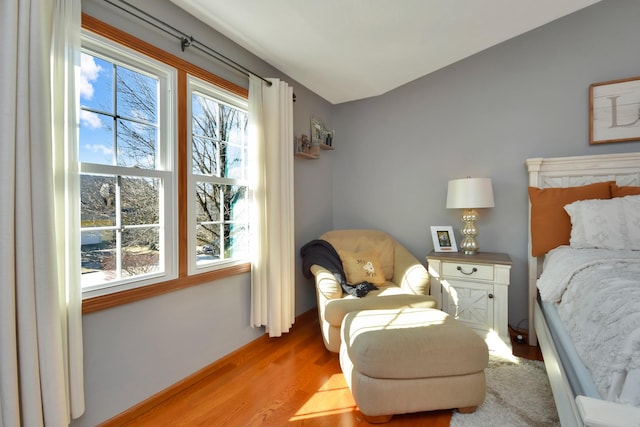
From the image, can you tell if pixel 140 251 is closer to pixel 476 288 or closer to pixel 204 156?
pixel 204 156

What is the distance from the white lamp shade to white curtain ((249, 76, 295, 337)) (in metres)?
1.45

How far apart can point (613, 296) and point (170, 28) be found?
8.24 ft

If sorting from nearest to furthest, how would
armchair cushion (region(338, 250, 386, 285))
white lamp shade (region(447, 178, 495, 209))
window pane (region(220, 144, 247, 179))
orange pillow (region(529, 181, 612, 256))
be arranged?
orange pillow (region(529, 181, 612, 256)) → window pane (region(220, 144, 247, 179)) → white lamp shade (region(447, 178, 495, 209)) → armchair cushion (region(338, 250, 386, 285))

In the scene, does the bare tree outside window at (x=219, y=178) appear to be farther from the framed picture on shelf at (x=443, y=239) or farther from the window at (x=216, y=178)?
the framed picture on shelf at (x=443, y=239)

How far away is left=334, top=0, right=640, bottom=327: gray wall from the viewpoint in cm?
240

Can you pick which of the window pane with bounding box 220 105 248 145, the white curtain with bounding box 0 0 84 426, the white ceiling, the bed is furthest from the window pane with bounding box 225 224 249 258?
the bed

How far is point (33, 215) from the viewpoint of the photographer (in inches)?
46.8

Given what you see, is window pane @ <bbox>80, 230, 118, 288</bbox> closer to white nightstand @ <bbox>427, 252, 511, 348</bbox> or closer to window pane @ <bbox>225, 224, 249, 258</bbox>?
window pane @ <bbox>225, 224, 249, 258</bbox>

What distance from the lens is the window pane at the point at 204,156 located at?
80.6 inches

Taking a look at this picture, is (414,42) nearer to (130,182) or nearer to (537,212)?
(537,212)

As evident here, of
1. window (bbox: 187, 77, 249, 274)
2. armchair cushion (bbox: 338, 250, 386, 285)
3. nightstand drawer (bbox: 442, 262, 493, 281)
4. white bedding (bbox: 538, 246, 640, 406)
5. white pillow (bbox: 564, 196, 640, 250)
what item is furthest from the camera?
armchair cushion (bbox: 338, 250, 386, 285)

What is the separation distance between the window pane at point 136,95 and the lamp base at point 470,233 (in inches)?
102

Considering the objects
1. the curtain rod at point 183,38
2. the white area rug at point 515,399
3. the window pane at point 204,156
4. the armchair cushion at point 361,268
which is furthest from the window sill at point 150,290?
the white area rug at point 515,399

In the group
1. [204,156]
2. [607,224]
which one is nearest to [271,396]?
[204,156]
